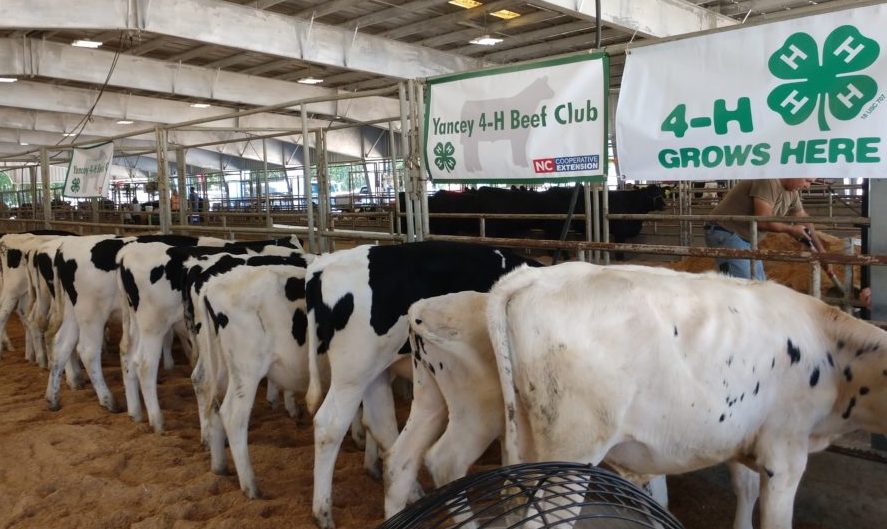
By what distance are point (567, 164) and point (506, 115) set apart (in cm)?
50

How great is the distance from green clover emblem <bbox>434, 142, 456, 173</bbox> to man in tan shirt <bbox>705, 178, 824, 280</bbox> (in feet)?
6.08

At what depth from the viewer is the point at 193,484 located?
13.2 feet

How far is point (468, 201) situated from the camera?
14203mm

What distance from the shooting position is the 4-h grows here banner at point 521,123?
3834 millimetres

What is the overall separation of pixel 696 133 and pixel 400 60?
34.6 feet

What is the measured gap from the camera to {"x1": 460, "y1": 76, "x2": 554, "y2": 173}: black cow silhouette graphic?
4016mm

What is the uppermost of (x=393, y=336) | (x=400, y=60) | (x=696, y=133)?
(x=400, y=60)

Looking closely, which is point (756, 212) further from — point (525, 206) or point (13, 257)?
point (525, 206)

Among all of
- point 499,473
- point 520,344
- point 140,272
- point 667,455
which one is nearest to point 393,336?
point 520,344

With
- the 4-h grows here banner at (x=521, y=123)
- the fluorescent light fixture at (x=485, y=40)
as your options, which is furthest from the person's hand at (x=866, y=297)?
the fluorescent light fixture at (x=485, y=40)

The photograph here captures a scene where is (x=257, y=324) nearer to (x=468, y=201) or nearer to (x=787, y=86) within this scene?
(x=787, y=86)

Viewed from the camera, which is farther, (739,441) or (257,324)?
(257,324)

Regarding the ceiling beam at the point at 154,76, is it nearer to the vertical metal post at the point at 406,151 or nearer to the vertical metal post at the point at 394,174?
the vertical metal post at the point at 394,174

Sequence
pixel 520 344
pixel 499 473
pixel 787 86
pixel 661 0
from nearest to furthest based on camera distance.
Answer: pixel 499 473, pixel 520 344, pixel 787 86, pixel 661 0
